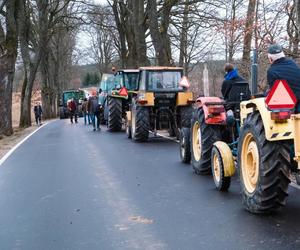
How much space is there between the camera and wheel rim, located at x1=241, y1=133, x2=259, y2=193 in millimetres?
7402

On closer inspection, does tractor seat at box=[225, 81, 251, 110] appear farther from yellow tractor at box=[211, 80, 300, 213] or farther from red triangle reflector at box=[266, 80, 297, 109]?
red triangle reflector at box=[266, 80, 297, 109]

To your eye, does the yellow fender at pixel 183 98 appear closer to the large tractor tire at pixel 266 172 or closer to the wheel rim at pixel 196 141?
the wheel rim at pixel 196 141

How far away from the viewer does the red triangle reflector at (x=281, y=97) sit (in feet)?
21.7

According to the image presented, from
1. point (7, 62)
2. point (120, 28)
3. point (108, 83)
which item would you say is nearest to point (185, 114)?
point (108, 83)

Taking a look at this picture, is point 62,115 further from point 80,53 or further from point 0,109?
point 0,109

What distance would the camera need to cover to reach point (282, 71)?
7137 millimetres

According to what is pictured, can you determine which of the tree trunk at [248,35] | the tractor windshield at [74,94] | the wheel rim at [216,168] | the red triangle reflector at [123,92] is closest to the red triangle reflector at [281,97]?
the wheel rim at [216,168]

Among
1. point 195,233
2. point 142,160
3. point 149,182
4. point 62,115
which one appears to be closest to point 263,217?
point 195,233

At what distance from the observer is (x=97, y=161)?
13.3m

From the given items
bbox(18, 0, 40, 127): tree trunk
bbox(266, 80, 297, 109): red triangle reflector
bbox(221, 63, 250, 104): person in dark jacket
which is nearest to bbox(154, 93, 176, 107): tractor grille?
bbox(221, 63, 250, 104): person in dark jacket

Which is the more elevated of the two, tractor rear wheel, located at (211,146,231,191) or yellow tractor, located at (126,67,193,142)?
yellow tractor, located at (126,67,193,142)

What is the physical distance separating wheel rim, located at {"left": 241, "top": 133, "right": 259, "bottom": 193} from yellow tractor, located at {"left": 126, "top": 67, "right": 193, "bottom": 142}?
31.6 feet

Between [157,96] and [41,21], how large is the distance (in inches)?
977

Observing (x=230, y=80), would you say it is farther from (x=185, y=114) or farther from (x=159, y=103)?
(x=159, y=103)
